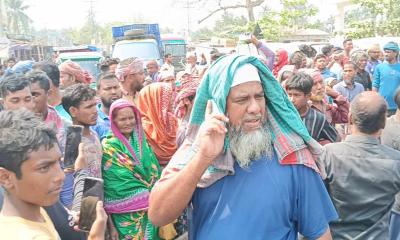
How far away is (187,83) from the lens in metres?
4.11

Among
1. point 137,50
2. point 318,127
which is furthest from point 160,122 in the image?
point 137,50

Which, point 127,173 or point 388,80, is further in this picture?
point 388,80

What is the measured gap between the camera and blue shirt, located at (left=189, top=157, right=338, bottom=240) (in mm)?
1935

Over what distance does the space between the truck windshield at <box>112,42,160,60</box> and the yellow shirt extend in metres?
11.9

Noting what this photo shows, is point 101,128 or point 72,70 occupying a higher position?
point 72,70

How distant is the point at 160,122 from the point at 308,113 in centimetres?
131

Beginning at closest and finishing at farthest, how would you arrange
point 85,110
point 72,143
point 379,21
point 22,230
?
point 22,230
point 72,143
point 85,110
point 379,21

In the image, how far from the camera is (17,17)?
252 ft

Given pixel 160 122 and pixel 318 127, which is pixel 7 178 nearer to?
pixel 160 122

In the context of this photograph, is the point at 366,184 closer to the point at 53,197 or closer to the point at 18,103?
the point at 53,197

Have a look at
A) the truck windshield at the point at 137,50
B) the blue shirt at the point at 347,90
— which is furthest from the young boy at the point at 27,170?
the truck windshield at the point at 137,50

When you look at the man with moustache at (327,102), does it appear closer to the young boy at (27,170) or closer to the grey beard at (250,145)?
the grey beard at (250,145)

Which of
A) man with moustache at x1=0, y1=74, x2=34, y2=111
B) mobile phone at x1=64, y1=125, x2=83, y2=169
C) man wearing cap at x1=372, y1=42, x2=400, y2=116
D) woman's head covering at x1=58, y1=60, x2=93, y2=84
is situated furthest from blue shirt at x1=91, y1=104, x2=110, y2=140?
man wearing cap at x1=372, y1=42, x2=400, y2=116

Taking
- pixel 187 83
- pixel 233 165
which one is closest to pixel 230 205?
pixel 233 165
